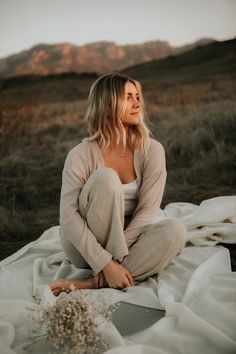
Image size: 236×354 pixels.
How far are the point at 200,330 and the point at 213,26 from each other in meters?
16.3

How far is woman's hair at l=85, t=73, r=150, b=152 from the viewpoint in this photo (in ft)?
9.67

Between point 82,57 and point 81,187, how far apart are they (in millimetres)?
15055

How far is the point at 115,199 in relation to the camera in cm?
266

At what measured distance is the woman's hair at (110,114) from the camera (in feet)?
9.67

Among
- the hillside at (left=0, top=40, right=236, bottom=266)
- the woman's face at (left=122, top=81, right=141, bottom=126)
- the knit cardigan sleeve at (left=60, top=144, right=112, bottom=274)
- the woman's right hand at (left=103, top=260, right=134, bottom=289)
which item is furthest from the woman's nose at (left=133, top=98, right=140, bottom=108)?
the woman's right hand at (left=103, top=260, right=134, bottom=289)

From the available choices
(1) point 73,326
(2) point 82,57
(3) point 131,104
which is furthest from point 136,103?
(2) point 82,57

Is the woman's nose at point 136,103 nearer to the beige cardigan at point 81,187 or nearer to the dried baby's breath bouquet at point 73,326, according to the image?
the beige cardigan at point 81,187

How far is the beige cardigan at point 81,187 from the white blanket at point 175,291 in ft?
0.97

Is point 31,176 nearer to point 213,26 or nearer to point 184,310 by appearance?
point 184,310

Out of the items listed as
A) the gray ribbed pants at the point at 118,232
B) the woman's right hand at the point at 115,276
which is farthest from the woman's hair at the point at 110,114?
the woman's right hand at the point at 115,276

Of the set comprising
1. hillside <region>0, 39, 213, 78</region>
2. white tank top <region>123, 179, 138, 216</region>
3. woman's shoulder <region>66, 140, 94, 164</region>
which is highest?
hillside <region>0, 39, 213, 78</region>

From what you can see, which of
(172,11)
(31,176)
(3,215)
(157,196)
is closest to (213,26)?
(172,11)

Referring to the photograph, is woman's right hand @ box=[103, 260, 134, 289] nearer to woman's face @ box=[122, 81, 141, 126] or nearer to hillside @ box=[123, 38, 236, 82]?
woman's face @ box=[122, 81, 141, 126]

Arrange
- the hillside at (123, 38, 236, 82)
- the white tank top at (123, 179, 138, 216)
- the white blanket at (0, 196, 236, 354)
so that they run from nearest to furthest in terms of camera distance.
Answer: the white blanket at (0, 196, 236, 354) → the white tank top at (123, 179, 138, 216) → the hillside at (123, 38, 236, 82)
